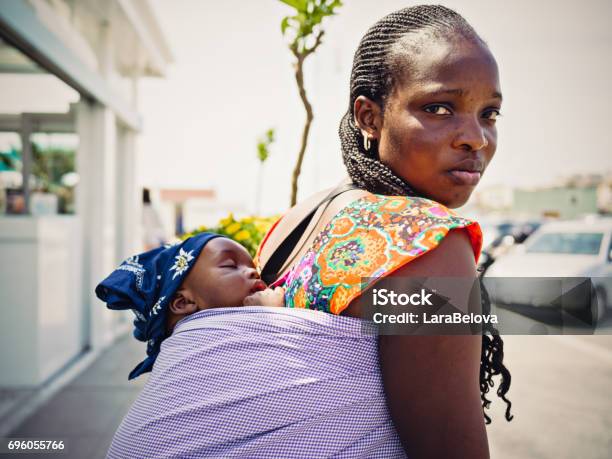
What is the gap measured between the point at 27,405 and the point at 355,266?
4304mm

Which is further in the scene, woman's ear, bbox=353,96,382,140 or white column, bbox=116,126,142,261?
white column, bbox=116,126,142,261

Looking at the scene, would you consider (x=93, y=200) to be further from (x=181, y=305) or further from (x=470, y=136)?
(x=470, y=136)

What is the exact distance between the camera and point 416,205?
95 centimetres

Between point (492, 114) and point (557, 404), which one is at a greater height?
point (492, 114)

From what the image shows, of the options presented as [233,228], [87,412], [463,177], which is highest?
[463,177]

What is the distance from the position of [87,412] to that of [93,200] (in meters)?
2.88

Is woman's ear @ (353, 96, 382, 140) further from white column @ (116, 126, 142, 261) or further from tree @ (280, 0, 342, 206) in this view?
white column @ (116, 126, 142, 261)

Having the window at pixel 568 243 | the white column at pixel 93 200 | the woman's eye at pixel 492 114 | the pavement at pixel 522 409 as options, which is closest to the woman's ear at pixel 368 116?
the woman's eye at pixel 492 114

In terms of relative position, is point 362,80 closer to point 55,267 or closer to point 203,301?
point 203,301

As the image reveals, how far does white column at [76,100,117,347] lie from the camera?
5816mm

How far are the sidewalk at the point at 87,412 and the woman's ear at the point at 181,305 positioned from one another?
2487mm

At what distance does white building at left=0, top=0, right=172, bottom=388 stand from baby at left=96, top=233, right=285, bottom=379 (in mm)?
3007

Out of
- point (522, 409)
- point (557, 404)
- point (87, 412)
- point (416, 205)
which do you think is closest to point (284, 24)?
point (416, 205)

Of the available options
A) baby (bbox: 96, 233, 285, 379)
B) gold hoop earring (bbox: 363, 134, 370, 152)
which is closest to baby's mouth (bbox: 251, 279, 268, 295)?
baby (bbox: 96, 233, 285, 379)
